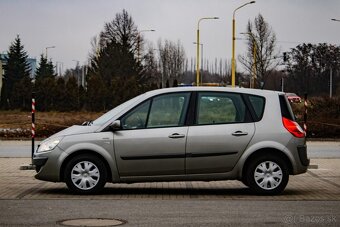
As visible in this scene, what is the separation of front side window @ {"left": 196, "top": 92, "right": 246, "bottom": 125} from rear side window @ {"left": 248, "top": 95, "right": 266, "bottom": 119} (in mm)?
179

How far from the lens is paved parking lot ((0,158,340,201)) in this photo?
12.9 metres

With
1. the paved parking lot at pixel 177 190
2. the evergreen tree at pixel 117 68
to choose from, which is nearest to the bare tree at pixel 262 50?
the evergreen tree at pixel 117 68

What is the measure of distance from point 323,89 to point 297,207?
291 feet

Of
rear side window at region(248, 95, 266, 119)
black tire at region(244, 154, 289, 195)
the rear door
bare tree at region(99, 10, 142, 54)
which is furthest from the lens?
bare tree at region(99, 10, 142, 54)

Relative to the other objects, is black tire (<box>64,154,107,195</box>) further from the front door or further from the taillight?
the taillight

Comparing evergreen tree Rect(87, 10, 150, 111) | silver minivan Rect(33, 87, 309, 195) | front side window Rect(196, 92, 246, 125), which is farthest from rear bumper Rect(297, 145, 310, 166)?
evergreen tree Rect(87, 10, 150, 111)

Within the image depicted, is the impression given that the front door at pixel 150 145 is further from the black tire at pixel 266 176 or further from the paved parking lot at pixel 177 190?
the black tire at pixel 266 176

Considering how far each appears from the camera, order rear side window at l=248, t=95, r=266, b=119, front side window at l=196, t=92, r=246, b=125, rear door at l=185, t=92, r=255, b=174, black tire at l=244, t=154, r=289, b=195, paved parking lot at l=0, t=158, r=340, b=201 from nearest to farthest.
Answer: paved parking lot at l=0, t=158, r=340, b=201
rear door at l=185, t=92, r=255, b=174
black tire at l=244, t=154, r=289, b=195
front side window at l=196, t=92, r=246, b=125
rear side window at l=248, t=95, r=266, b=119

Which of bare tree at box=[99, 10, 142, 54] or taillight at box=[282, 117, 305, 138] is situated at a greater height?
bare tree at box=[99, 10, 142, 54]

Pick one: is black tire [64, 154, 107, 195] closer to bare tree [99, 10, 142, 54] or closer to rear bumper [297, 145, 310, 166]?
rear bumper [297, 145, 310, 166]

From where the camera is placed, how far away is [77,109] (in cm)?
7494

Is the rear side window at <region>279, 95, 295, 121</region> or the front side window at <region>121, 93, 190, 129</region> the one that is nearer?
the front side window at <region>121, 93, 190, 129</region>

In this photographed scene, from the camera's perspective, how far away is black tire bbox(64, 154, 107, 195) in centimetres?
1297

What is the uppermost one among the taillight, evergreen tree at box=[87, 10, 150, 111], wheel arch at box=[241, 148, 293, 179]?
evergreen tree at box=[87, 10, 150, 111]
